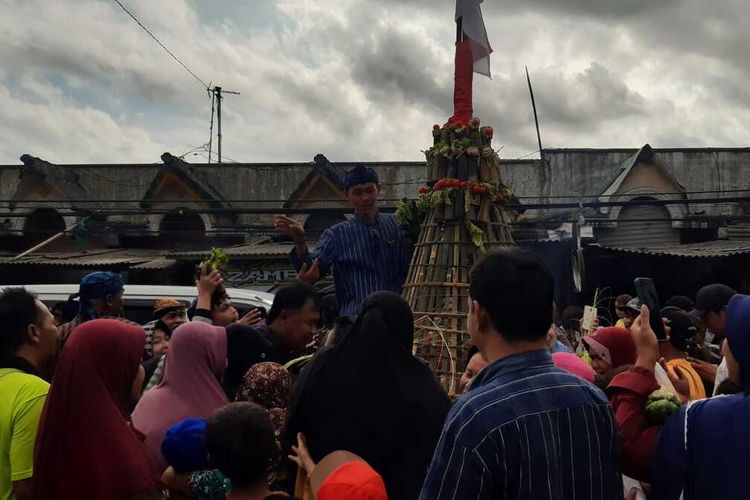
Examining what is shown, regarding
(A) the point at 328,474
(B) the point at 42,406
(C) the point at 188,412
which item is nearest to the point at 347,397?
(A) the point at 328,474

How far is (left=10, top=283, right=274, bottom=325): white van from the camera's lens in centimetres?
702

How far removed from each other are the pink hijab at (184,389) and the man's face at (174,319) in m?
1.79

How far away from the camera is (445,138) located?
5.00 metres

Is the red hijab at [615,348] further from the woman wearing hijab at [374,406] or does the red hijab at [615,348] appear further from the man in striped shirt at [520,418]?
the man in striped shirt at [520,418]

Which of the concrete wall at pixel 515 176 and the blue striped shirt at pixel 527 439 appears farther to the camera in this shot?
the concrete wall at pixel 515 176

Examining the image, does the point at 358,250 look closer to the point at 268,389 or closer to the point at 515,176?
the point at 268,389

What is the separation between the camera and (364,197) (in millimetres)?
4961

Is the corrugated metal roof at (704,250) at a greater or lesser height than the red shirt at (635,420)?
greater

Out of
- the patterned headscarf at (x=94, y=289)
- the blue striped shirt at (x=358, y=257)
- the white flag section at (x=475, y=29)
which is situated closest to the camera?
the patterned headscarf at (x=94, y=289)

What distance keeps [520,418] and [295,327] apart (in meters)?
2.33

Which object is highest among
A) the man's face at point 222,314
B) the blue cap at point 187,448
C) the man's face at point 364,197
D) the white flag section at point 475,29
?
the white flag section at point 475,29

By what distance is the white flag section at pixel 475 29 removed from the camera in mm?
5453

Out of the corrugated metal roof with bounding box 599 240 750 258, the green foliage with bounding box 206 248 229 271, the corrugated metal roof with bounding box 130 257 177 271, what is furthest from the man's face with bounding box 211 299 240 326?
the corrugated metal roof with bounding box 130 257 177 271

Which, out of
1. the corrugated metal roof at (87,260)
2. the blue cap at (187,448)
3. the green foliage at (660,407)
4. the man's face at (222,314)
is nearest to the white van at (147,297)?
the man's face at (222,314)
